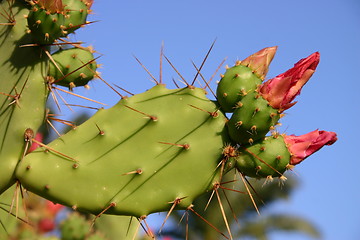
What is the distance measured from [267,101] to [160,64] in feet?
1.37

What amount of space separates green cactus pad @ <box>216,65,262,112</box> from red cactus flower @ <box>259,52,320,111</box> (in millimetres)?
42

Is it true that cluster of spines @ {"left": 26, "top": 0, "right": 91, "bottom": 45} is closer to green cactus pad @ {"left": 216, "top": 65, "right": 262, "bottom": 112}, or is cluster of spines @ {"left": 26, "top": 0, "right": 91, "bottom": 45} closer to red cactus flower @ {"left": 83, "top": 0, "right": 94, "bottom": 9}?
red cactus flower @ {"left": 83, "top": 0, "right": 94, "bottom": 9}

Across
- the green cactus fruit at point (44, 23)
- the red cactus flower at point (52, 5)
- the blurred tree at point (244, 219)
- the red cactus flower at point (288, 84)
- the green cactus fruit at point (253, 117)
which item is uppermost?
the blurred tree at point (244, 219)

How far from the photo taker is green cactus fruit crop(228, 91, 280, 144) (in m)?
1.86

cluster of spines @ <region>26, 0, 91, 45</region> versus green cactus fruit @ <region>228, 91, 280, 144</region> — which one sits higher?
cluster of spines @ <region>26, 0, 91, 45</region>

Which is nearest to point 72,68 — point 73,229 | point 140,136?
point 140,136

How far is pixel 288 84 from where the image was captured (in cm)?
187

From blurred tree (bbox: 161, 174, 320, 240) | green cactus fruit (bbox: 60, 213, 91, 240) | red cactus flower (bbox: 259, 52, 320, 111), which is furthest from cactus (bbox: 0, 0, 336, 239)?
blurred tree (bbox: 161, 174, 320, 240)

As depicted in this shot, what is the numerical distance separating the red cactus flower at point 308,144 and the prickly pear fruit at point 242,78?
0.21m

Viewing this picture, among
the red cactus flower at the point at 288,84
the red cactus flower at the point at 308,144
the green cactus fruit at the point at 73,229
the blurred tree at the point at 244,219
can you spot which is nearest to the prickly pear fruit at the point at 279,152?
the red cactus flower at the point at 308,144

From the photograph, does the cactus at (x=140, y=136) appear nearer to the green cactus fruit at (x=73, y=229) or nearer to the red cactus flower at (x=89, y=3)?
the red cactus flower at (x=89, y=3)

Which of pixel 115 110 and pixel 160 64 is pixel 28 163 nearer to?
pixel 115 110

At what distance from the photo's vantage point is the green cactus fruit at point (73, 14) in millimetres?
2029

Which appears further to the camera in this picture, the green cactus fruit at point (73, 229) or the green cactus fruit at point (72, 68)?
the green cactus fruit at point (73, 229)
